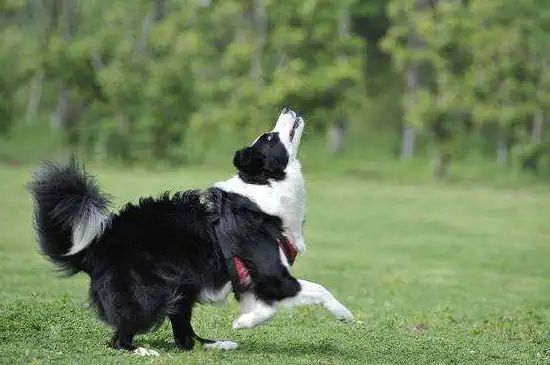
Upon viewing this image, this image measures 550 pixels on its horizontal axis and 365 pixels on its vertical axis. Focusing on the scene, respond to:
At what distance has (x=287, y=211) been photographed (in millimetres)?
6922

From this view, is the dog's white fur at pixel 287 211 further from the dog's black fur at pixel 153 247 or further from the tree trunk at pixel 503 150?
the tree trunk at pixel 503 150

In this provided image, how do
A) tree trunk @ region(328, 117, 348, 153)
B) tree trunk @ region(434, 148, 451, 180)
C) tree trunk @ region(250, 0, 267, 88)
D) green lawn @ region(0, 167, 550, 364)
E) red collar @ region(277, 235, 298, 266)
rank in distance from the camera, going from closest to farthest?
red collar @ region(277, 235, 298, 266) → green lawn @ region(0, 167, 550, 364) → tree trunk @ region(434, 148, 451, 180) → tree trunk @ region(250, 0, 267, 88) → tree trunk @ region(328, 117, 348, 153)

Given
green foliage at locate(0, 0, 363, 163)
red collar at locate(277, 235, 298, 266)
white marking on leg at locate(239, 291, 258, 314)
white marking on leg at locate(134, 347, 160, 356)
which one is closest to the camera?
white marking on leg at locate(134, 347, 160, 356)

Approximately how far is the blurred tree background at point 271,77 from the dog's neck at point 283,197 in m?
21.6

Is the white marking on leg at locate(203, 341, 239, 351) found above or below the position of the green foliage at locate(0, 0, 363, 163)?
below

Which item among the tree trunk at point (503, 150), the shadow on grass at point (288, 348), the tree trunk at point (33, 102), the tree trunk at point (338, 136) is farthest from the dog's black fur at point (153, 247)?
the tree trunk at point (33, 102)

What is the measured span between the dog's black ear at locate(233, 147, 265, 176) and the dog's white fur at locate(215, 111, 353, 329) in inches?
3.5

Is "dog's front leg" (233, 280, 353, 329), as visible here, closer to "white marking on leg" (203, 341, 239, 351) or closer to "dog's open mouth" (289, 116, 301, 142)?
"white marking on leg" (203, 341, 239, 351)

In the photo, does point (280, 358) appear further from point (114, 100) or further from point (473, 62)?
point (114, 100)

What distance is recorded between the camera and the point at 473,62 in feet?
95.7

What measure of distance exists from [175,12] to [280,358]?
28528 millimetres

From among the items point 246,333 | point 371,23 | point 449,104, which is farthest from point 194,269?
point 371,23

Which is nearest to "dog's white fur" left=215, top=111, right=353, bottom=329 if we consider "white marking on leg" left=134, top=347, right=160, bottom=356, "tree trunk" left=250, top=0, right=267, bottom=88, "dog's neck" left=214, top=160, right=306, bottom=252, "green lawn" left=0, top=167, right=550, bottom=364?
"dog's neck" left=214, top=160, right=306, bottom=252

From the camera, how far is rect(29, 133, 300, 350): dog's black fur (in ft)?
21.7
